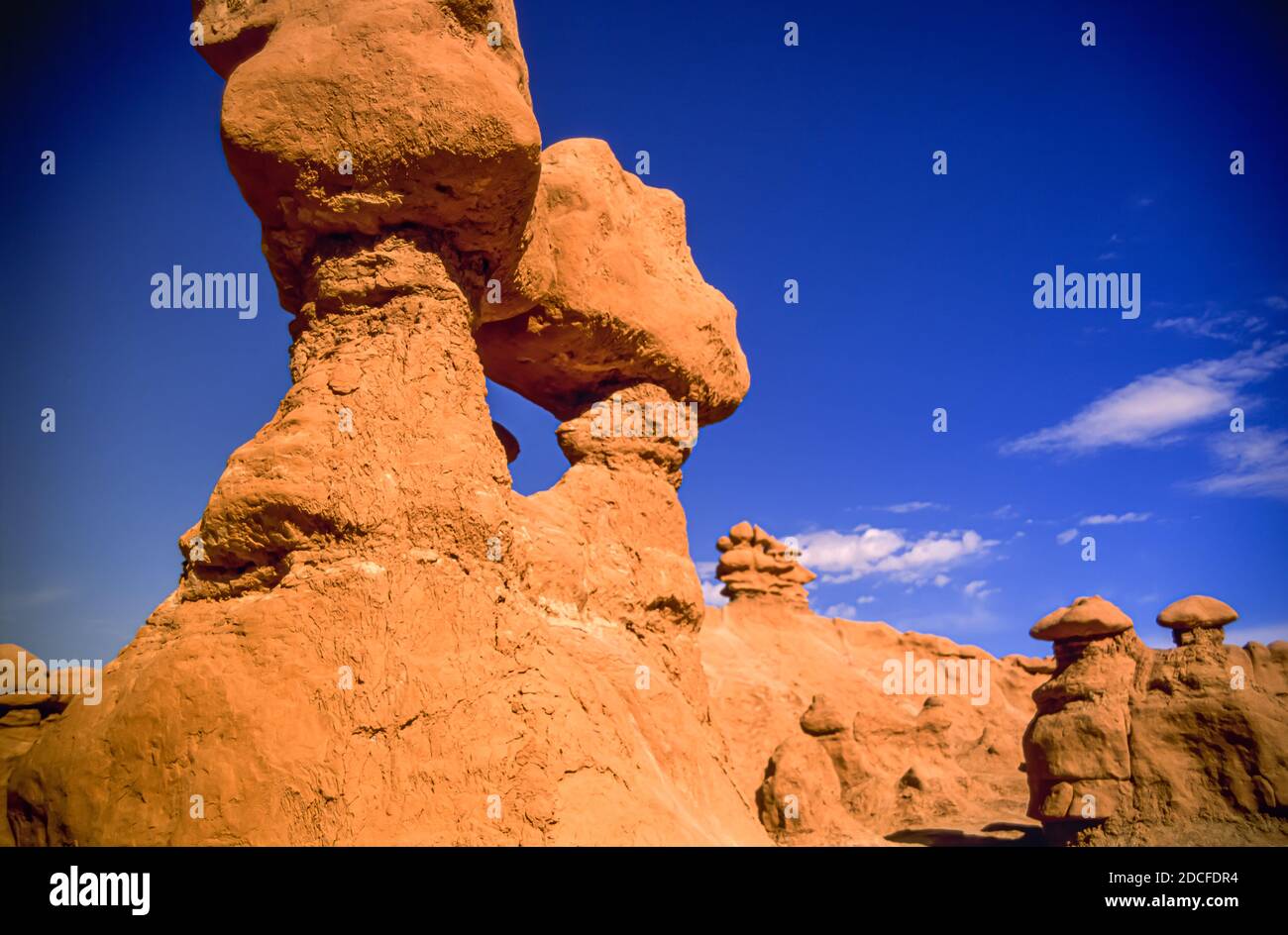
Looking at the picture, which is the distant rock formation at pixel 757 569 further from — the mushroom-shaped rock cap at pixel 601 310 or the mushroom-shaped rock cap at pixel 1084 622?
the mushroom-shaped rock cap at pixel 601 310

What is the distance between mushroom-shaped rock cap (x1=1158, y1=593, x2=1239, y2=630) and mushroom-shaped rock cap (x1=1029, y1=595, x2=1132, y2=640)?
0.93 metres

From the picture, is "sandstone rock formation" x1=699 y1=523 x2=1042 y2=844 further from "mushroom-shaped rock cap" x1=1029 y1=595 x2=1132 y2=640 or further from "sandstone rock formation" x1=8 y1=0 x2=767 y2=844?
"sandstone rock formation" x1=8 y1=0 x2=767 y2=844

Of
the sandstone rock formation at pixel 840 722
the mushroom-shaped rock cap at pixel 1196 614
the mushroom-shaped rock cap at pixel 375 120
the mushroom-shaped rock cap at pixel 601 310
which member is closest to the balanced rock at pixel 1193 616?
the mushroom-shaped rock cap at pixel 1196 614

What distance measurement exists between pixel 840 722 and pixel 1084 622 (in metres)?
6.08

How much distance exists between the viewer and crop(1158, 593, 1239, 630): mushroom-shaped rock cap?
45.6 feet

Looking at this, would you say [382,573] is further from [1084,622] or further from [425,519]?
[1084,622]

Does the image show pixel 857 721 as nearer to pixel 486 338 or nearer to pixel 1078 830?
pixel 1078 830

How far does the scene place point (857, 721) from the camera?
71.5 feet

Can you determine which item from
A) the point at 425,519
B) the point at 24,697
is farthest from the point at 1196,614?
the point at 24,697

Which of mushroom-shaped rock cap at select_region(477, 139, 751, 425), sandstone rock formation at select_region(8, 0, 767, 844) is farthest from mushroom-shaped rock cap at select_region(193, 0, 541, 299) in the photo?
mushroom-shaped rock cap at select_region(477, 139, 751, 425)

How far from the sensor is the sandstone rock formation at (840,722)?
16750mm

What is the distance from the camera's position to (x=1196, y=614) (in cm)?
1397

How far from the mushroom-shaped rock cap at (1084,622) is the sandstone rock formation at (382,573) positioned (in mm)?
10049

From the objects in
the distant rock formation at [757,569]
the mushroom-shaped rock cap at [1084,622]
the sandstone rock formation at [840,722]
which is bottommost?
the sandstone rock formation at [840,722]
